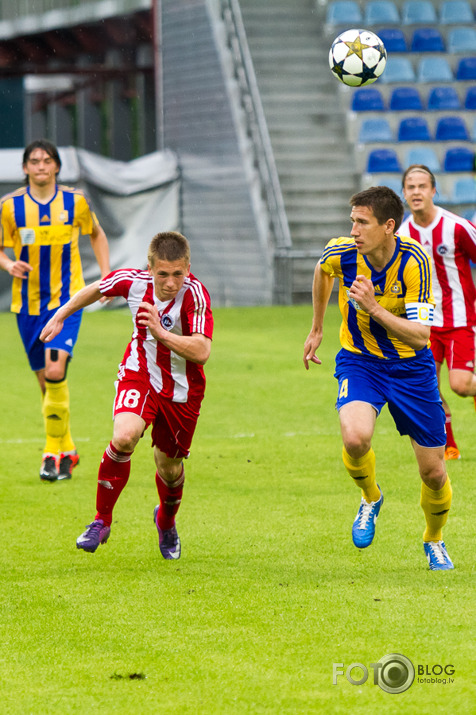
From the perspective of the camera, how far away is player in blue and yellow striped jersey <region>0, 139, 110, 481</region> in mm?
7438

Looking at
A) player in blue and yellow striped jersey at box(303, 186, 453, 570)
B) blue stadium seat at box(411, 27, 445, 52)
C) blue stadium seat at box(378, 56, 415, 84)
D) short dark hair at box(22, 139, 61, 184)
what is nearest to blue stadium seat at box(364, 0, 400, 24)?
blue stadium seat at box(411, 27, 445, 52)

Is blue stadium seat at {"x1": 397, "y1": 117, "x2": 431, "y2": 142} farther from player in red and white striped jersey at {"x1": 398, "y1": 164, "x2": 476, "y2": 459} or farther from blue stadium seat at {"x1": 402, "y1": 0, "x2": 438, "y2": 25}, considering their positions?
player in red and white striped jersey at {"x1": 398, "y1": 164, "x2": 476, "y2": 459}

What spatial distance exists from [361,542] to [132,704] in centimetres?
191

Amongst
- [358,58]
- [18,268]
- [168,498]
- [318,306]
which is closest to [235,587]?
[168,498]

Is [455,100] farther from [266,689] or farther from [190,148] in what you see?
[266,689]

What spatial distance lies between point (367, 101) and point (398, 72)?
899 mm

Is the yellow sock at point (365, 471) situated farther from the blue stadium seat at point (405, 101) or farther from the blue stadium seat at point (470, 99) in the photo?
the blue stadium seat at point (470, 99)

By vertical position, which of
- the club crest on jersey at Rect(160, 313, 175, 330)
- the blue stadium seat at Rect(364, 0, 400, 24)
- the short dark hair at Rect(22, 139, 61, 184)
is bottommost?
the club crest on jersey at Rect(160, 313, 175, 330)

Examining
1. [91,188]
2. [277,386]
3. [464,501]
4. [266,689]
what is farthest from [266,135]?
[266,689]

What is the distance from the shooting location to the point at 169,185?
66.1ft

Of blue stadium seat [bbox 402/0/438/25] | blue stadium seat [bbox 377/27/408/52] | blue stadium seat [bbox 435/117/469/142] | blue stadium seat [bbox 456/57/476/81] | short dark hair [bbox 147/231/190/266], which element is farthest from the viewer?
blue stadium seat [bbox 402/0/438/25]

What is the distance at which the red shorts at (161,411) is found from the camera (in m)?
5.02

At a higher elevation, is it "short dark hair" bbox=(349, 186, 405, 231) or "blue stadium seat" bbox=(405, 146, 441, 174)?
"short dark hair" bbox=(349, 186, 405, 231)

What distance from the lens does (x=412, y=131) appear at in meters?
19.7
